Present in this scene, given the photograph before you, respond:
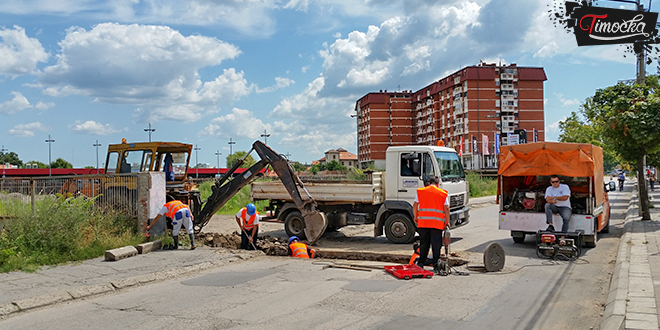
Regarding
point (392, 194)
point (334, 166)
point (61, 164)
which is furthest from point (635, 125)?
point (61, 164)

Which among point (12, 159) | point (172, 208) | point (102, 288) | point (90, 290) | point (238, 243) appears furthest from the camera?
point (12, 159)

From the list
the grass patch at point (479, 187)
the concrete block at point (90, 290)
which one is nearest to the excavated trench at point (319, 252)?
the concrete block at point (90, 290)

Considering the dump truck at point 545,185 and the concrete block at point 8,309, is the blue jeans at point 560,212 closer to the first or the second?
the dump truck at point 545,185

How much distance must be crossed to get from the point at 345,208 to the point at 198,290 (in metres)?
6.89

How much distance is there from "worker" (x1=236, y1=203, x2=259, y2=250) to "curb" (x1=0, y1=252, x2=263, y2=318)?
1386mm

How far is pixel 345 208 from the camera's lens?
46.8 feet

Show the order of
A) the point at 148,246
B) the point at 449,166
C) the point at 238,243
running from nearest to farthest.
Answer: the point at 148,246
the point at 238,243
the point at 449,166

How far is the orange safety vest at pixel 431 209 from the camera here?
9227 millimetres

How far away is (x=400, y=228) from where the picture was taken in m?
13.1

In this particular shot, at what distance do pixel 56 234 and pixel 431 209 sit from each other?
24.8 ft

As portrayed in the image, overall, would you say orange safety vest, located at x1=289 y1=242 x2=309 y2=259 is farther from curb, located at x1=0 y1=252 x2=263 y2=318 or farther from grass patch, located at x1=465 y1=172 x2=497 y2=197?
grass patch, located at x1=465 y1=172 x2=497 y2=197

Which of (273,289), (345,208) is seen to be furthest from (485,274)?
(345,208)

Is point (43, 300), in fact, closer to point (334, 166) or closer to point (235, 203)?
point (235, 203)

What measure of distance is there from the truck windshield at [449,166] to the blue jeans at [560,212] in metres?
2.61
